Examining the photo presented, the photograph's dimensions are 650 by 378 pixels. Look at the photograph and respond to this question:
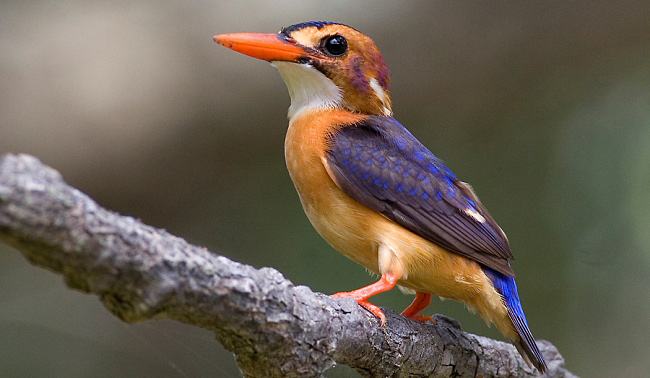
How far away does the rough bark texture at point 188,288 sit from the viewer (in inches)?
55.2

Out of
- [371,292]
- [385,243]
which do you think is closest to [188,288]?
[371,292]

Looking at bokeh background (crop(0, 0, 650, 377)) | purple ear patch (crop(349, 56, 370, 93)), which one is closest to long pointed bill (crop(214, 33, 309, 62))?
purple ear patch (crop(349, 56, 370, 93))

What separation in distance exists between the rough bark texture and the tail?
0.46 metres

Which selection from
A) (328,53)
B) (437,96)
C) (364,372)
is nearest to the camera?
(364,372)

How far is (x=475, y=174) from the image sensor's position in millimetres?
5812

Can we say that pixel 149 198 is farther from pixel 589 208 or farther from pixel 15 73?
pixel 589 208

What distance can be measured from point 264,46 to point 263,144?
5.61 feet

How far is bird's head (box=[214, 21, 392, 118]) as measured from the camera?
10.9 ft

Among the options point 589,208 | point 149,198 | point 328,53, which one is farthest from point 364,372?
point 589,208

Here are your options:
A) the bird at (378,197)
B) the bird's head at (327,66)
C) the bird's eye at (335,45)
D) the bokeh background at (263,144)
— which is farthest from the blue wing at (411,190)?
the bokeh background at (263,144)

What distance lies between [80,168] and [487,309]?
2763 millimetres

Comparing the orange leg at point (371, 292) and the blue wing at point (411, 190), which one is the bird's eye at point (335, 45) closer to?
the blue wing at point (411, 190)

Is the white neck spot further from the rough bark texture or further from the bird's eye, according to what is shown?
the rough bark texture

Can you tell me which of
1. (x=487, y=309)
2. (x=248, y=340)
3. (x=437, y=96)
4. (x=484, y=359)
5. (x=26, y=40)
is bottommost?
(x=484, y=359)
